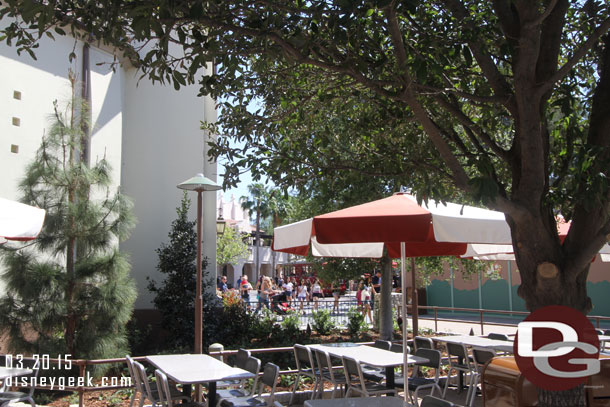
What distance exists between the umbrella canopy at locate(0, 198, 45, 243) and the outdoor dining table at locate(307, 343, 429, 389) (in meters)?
3.64

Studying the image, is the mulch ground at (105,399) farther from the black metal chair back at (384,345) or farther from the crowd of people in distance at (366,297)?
the crowd of people in distance at (366,297)

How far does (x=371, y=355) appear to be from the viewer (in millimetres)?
6641

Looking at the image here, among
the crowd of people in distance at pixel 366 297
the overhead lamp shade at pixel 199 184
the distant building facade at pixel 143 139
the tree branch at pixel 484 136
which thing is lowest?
the crowd of people in distance at pixel 366 297

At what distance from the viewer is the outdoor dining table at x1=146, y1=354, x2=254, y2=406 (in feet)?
17.5

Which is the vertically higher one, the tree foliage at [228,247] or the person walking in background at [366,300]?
the tree foliage at [228,247]

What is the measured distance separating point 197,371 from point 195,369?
0.43 ft

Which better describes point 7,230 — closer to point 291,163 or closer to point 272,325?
point 291,163

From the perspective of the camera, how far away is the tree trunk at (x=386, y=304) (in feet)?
45.5

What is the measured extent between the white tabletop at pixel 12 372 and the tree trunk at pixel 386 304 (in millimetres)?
9102

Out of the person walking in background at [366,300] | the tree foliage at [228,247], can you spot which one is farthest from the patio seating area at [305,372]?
the tree foliage at [228,247]

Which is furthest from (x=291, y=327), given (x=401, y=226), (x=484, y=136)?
(x=484, y=136)

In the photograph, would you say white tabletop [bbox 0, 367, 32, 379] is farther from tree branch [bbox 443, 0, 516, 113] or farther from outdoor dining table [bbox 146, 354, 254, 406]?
tree branch [bbox 443, 0, 516, 113]

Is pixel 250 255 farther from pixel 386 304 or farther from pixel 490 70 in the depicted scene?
pixel 490 70

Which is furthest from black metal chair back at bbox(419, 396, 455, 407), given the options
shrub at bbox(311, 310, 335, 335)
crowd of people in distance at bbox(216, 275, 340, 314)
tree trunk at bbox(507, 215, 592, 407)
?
crowd of people in distance at bbox(216, 275, 340, 314)
